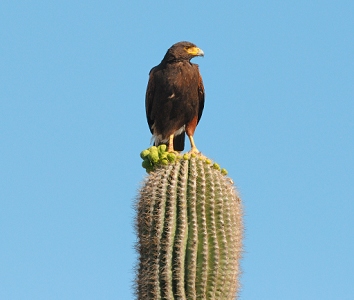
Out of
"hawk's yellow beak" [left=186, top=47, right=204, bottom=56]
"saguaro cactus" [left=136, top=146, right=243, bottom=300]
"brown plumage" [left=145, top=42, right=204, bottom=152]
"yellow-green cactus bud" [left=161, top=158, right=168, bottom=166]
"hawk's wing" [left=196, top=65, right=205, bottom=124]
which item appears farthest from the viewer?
"hawk's wing" [left=196, top=65, right=205, bottom=124]

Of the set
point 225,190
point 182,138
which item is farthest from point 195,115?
point 225,190

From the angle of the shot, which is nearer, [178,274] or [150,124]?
[178,274]

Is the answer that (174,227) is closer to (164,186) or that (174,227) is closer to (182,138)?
(164,186)

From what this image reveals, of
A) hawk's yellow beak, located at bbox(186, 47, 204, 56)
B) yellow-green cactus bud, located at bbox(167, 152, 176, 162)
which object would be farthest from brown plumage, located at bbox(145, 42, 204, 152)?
yellow-green cactus bud, located at bbox(167, 152, 176, 162)

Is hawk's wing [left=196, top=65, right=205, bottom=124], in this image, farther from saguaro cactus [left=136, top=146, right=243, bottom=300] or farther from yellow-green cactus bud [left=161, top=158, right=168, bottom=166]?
saguaro cactus [left=136, top=146, right=243, bottom=300]

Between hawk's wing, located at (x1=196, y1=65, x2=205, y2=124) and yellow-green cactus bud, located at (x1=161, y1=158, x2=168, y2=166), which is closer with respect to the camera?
yellow-green cactus bud, located at (x1=161, y1=158, x2=168, y2=166)

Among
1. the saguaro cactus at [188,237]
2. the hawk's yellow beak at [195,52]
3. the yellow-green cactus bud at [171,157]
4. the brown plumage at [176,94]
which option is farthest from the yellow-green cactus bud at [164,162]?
the hawk's yellow beak at [195,52]

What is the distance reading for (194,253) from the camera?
5324mm

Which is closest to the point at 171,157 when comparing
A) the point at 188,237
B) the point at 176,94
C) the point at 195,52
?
the point at 188,237

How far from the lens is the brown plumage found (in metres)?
9.47

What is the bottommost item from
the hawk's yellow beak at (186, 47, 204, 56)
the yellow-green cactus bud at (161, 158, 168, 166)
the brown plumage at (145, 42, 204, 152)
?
the yellow-green cactus bud at (161, 158, 168, 166)

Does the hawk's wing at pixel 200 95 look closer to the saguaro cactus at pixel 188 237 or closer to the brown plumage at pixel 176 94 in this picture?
the brown plumage at pixel 176 94

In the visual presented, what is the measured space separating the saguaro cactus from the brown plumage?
3.72 meters

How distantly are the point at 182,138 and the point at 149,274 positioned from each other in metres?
4.52
